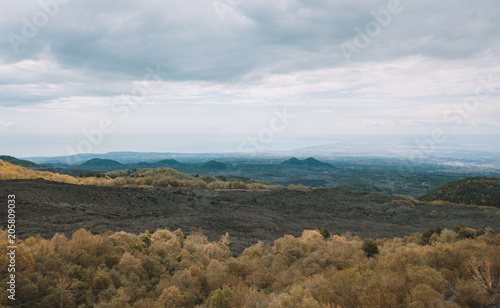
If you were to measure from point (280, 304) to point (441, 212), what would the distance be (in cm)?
3834

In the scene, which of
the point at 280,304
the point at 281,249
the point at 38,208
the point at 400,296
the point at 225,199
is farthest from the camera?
the point at 225,199

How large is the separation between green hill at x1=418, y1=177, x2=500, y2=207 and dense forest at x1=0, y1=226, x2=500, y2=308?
45677 millimetres

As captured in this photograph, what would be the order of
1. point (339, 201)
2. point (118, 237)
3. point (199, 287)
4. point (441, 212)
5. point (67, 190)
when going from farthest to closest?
point (339, 201), point (441, 212), point (67, 190), point (118, 237), point (199, 287)

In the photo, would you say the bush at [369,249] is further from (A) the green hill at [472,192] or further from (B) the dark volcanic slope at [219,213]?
(A) the green hill at [472,192]

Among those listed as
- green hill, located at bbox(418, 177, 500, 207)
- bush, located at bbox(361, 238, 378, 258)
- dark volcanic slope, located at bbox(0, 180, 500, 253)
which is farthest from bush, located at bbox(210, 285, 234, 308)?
green hill, located at bbox(418, 177, 500, 207)

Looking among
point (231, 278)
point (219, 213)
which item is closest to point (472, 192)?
point (219, 213)

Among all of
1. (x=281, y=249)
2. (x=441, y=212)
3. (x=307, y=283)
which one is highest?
(x=307, y=283)

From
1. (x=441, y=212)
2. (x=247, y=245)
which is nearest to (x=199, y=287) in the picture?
(x=247, y=245)

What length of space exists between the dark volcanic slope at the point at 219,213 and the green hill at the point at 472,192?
44.0ft

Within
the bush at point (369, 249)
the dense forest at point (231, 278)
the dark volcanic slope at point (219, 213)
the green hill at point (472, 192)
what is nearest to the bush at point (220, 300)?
the dense forest at point (231, 278)

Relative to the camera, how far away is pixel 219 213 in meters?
30.1

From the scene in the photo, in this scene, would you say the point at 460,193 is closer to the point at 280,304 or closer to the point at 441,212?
the point at 441,212

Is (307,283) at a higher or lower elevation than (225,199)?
higher

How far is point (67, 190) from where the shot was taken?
28469 millimetres
